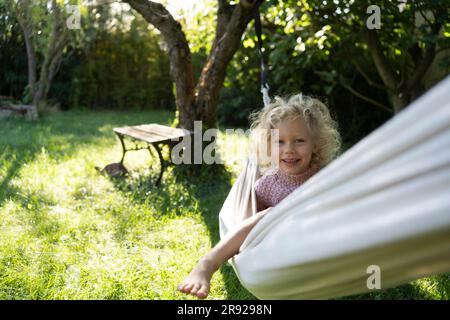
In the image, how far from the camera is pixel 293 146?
1935 millimetres

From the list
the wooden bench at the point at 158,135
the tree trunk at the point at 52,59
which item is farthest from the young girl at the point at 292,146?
the tree trunk at the point at 52,59

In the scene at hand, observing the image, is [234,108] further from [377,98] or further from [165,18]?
[165,18]

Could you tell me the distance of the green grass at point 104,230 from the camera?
205 centimetres

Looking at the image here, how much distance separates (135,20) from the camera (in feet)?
32.8

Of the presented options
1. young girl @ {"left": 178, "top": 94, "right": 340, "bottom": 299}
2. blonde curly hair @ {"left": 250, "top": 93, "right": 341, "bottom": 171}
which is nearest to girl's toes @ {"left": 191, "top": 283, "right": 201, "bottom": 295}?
young girl @ {"left": 178, "top": 94, "right": 340, "bottom": 299}

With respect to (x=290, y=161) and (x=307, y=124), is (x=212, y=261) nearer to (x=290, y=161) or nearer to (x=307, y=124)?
(x=290, y=161)

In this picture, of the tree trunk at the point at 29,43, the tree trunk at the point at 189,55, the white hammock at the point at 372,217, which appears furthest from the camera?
the tree trunk at the point at 29,43

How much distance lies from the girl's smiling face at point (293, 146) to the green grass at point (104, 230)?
0.57 m

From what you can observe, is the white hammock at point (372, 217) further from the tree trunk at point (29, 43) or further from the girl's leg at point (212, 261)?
the tree trunk at point (29, 43)

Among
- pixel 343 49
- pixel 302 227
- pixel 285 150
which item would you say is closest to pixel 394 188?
pixel 302 227

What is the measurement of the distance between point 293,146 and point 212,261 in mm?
653

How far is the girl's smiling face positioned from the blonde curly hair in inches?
1.1

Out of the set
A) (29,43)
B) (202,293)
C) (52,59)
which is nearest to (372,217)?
(202,293)
